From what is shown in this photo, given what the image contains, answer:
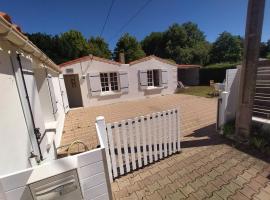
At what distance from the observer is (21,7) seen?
9641mm

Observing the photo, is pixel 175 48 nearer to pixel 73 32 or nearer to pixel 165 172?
pixel 73 32

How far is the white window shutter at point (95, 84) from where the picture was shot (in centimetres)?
981

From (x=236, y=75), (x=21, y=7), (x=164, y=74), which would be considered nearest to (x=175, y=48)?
(x=164, y=74)

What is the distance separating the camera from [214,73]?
18.0m

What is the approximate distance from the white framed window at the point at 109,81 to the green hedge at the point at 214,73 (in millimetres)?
13021

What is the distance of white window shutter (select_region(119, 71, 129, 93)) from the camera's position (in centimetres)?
1066

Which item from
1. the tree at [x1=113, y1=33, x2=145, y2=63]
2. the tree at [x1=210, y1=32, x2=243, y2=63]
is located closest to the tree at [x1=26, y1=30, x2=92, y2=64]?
the tree at [x1=113, y1=33, x2=145, y2=63]

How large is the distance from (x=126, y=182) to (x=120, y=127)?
1.03 meters

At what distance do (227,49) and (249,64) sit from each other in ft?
97.3

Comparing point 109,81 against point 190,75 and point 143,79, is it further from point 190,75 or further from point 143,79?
point 190,75

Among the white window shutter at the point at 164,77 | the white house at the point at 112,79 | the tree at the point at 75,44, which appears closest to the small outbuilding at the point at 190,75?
the white window shutter at the point at 164,77

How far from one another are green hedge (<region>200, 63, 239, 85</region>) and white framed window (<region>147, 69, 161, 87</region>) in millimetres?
9255

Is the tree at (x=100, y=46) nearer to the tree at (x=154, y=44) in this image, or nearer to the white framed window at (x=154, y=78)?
the tree at (x=154, y=44)

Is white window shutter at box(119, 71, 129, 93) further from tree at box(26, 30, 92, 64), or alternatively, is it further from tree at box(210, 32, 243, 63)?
tree at box(210, 32, 243, 63)
